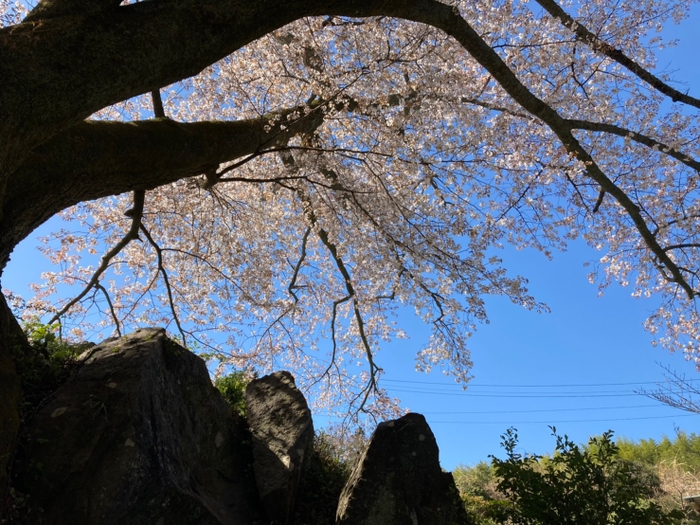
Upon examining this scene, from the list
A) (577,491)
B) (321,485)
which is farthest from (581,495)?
(321,485)

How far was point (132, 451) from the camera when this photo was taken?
258 cm

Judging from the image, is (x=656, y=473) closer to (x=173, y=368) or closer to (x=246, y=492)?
(x=246, y=492)

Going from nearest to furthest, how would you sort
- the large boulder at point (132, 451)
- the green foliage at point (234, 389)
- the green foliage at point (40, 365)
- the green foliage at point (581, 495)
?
the green foliage at point (581, 495)
the large boulder at point (132, 451)
the green foliage at point (40, 365)
the green foliage at point (234, 389)

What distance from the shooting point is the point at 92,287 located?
6648 millimetres

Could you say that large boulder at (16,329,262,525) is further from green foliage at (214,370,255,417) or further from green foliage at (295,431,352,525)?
green foliage at (214,370,255,417)

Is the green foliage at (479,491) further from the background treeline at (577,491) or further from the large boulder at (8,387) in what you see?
the large boulder at (8,387)

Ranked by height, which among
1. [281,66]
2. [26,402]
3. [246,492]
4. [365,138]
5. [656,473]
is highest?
[281,66]

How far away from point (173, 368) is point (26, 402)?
94cm

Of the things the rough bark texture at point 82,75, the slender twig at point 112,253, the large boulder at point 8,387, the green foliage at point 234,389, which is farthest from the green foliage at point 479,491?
the slender twig at point 112,253

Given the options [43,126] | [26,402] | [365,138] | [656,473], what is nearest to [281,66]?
[365,138]

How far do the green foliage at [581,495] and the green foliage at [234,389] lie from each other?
8.67ft

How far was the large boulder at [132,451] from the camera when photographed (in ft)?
8.21

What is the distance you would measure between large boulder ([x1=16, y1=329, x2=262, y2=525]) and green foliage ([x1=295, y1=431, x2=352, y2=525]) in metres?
0.43

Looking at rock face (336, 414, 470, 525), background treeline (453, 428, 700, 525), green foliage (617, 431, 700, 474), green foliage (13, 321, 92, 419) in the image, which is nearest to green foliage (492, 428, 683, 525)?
background treeline (453, 428, 700, 525)
